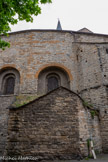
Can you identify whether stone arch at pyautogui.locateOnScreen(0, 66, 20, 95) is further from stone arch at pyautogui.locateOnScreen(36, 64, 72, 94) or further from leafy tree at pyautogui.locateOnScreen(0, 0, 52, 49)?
leafy tree at pyautogui.locateOnScreen(0, 0, 52, 49)

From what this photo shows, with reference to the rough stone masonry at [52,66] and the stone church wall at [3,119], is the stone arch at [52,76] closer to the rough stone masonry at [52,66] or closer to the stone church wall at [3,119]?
the rough stone masonry at [52,66]

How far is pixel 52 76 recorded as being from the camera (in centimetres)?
997

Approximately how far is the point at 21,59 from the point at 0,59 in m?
1.82

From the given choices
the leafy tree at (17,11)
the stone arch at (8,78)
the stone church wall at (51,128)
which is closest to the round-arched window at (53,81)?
the stone arch at (8,78)

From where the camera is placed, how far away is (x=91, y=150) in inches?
205

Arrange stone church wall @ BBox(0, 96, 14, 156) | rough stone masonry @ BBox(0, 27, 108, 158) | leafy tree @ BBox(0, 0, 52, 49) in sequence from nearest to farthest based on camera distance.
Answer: leafy tree @ BBox(0, 0, 52, 49) < stone church wall @ BBox(0, 96, 14, 156) < rough stone masonry @ BBox(0, 27, 108, 158)

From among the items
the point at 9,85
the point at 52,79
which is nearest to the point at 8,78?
the point at 9,85

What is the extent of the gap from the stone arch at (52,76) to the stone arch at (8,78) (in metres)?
1.80

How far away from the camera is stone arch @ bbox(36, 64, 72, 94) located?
30.8 ft

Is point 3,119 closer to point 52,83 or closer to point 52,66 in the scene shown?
point 52,83

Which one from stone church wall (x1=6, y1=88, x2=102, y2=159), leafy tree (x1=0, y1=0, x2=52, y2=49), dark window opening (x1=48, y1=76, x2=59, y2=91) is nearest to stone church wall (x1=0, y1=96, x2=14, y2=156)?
stone church wall (x1=6, y1=88, x2=102, y2=159)

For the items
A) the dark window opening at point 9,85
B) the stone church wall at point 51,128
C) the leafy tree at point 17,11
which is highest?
the leafy tree at point 17,11

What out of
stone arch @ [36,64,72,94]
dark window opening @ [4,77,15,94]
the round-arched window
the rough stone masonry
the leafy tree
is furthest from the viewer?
the round-arched window

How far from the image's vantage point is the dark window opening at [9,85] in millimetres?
9500
